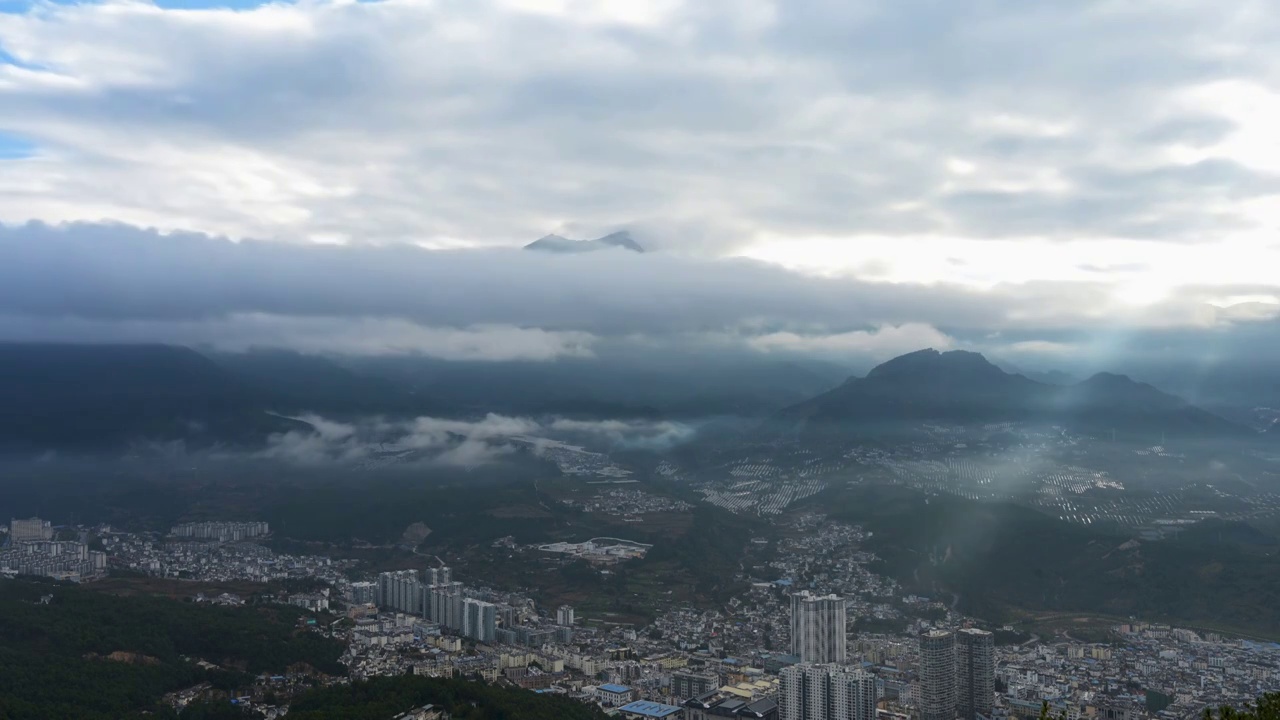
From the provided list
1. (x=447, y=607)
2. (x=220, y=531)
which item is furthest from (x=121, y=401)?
(x=447, y=607)

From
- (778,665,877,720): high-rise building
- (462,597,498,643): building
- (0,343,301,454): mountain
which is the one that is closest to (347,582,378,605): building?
(462,597,498,643): building

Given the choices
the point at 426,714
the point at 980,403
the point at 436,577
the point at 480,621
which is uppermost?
the point at 980,403

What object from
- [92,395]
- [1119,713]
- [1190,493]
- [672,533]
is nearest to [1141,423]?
[1190,493]

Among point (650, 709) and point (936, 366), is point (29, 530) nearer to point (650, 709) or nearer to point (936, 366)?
point (650, 709)

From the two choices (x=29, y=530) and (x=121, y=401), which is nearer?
(x=29, y=530)

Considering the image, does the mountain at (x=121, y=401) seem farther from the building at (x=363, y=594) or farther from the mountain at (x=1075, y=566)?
the mountain at (x=1075, y=566)

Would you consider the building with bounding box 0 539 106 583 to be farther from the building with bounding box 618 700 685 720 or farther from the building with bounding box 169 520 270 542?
the building with bounding box 618 700 685 720

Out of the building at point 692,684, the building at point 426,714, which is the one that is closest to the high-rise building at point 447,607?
the building at point 692,684
